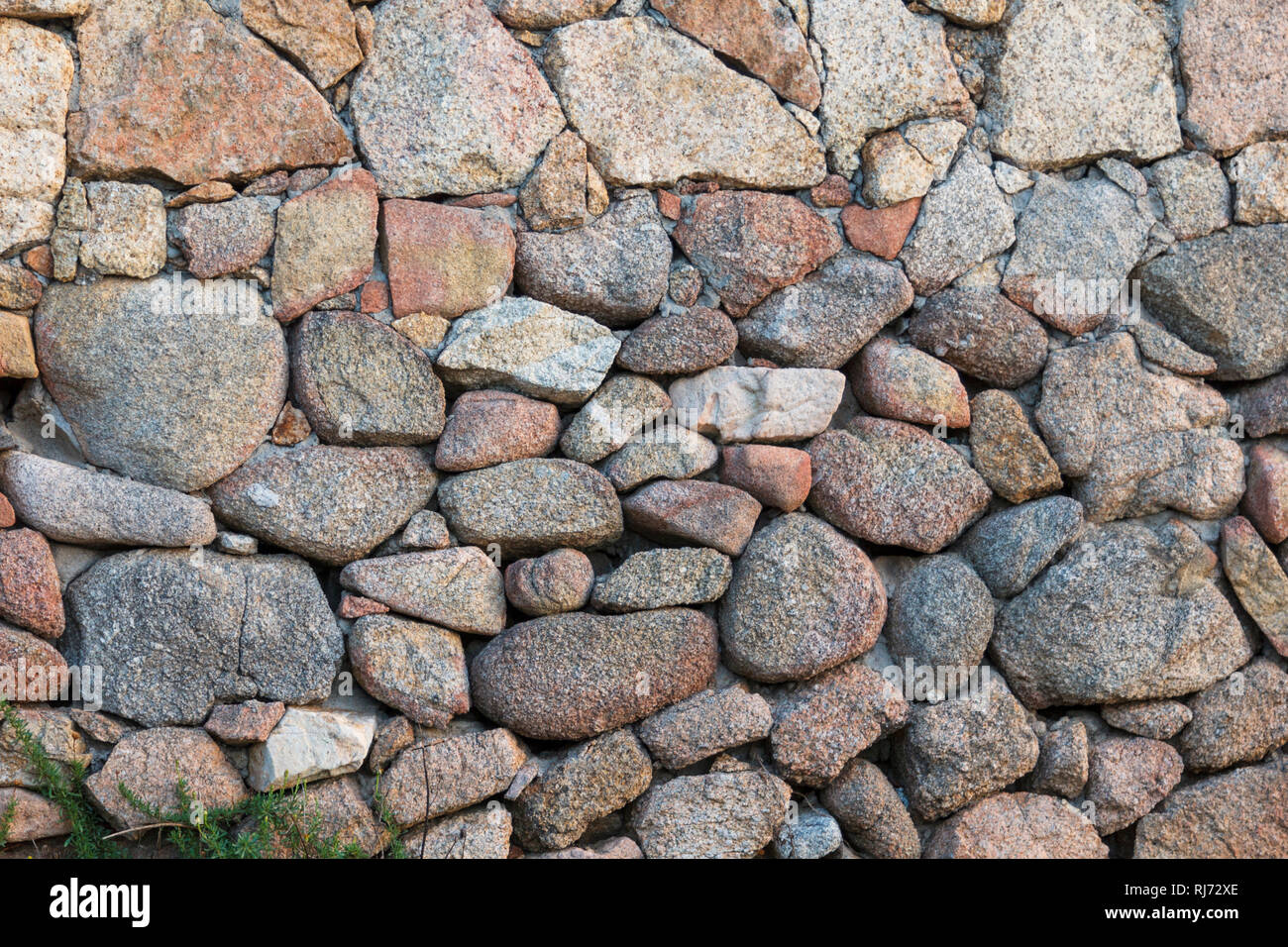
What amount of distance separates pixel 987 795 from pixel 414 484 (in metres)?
2.27

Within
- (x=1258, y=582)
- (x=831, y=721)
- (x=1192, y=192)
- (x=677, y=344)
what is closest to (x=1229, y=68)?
(x=1192, y=192)

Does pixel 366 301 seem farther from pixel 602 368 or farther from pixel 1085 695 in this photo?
pixel 1085 695

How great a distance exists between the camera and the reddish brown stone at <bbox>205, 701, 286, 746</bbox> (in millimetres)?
3488

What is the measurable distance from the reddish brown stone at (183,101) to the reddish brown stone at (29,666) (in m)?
1.42

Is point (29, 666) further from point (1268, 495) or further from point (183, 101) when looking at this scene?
point (1268, 495)

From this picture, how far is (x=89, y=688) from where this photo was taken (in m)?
3.46

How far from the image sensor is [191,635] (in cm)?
353

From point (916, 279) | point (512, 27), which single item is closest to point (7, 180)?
point (512, 27)

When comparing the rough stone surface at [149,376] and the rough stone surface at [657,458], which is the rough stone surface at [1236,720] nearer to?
the rough stone surface at [657,458]

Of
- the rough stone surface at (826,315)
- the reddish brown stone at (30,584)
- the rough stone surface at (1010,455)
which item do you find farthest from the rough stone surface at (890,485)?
the reddish brown stone at (30,584)

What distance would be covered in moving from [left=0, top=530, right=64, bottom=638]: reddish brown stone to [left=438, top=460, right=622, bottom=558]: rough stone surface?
118cm

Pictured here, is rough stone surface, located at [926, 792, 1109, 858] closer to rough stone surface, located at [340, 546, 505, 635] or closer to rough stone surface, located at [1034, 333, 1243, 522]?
rough stone surface, located at [1034, 333, 1243, 522]

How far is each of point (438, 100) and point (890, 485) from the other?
6.67ft

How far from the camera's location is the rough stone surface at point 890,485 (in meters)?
4.08
